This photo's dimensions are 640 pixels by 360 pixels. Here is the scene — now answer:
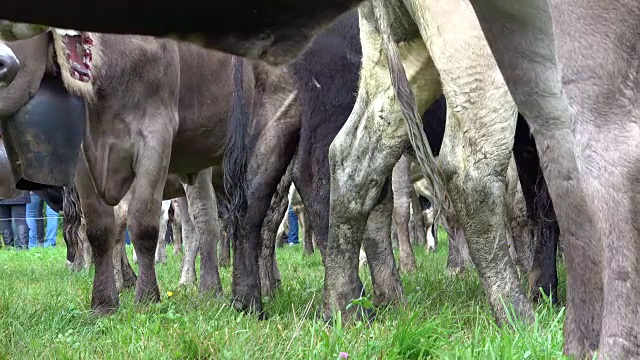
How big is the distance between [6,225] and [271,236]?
16.2 m

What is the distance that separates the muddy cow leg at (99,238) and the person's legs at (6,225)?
16.1 meters

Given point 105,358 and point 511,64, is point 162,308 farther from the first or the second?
point 511,64

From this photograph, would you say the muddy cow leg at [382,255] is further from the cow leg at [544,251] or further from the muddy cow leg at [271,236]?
the muddy cow leg at [271,236]

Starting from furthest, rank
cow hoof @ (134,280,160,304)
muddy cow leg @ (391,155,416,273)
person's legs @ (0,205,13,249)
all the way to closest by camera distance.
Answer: person's legs @ (0,205,13,249) → muddy cow leg @ (391,155,416,273) → cow hoof @ (134,280,160,304)

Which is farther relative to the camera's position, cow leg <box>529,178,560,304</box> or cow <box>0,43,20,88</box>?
cow leg <box>529,178,560,304</box>

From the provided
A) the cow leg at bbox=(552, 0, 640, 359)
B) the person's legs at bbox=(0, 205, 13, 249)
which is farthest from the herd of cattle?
the person's legs at bbox=(0, 205, 13, 249)

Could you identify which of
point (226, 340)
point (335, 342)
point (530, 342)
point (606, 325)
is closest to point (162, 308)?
point (226, 340)

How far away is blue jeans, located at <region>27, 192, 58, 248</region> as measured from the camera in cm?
2000

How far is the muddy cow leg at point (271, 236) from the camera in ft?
21.6

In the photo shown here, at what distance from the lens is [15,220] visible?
67.9ft

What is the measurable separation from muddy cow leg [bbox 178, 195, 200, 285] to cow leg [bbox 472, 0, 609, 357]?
5.98 m

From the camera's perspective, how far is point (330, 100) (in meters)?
5.08

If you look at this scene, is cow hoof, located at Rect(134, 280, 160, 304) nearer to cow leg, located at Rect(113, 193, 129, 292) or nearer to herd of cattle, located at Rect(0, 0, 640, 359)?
herd of cattle, located at Rect(0, 0, 640, 359)

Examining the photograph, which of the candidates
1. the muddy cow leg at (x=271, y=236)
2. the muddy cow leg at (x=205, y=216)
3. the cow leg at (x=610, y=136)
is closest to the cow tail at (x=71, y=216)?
the muddy cow leg at (x=205, y=216)
